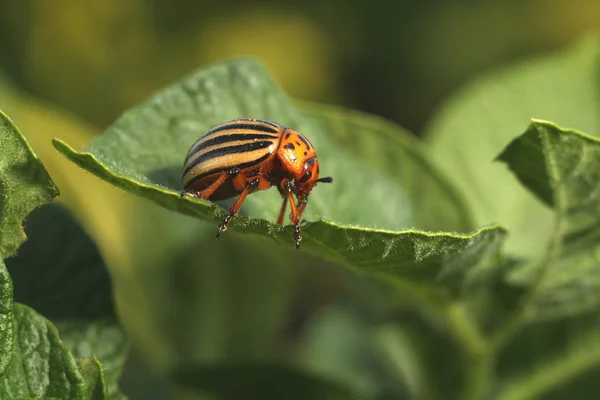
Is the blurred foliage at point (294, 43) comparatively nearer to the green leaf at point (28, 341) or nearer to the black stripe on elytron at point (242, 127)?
the black stripe on elytron at point (242, 127)

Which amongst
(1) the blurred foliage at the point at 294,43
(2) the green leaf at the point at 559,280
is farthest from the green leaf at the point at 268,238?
(1) the blurred foliage at the point at 294,43

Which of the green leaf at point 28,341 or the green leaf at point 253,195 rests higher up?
the green leaf at point 253,195

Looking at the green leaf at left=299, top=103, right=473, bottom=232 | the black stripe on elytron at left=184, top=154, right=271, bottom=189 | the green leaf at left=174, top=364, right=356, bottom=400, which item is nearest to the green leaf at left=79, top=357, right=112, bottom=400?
the black stripe on elytron at left=184, top=154, right=271, bottom=189

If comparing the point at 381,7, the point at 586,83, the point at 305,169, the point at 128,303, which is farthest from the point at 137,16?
the point at 305,169

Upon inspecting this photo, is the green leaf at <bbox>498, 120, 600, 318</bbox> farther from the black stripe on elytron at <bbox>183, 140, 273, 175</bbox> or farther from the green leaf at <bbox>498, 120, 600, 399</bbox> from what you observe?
the black stripe on elytron at <bbox>183, 140, 273, 175</bbox>

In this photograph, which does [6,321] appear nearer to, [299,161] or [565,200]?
[299,161]

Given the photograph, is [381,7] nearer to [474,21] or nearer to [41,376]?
[474,21]

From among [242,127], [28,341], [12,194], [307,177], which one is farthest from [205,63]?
[28,341]
